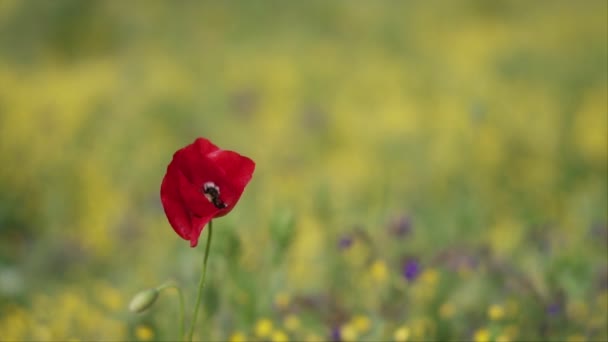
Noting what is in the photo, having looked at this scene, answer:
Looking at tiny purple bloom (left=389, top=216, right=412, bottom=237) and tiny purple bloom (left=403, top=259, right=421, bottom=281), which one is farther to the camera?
tiny purple bloom (left=389, top=216, right=412, bottom=237)

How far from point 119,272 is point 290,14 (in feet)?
14.6

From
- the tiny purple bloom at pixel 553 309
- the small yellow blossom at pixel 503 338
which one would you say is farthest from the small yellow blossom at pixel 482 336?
the tiny purple bloom at pixel 553 309

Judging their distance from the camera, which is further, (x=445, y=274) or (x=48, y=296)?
(x=48, y=296)

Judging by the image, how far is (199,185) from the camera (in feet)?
4.18

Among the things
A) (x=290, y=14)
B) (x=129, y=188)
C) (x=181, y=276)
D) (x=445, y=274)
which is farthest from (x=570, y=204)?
(x=290, y=14)

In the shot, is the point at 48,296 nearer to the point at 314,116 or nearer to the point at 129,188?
the point at 129,188

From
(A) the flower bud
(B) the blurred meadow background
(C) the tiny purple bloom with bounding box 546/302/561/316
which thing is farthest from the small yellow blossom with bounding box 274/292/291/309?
(A) the flower bud

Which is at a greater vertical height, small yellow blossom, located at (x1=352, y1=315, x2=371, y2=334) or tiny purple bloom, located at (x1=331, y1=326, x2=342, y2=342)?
small yellow blossom, located at (x1=352, y1=315, x2=371, y2=334)

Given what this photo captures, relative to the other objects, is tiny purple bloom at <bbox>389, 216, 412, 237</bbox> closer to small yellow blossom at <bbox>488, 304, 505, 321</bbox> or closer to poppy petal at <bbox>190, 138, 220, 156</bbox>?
small yellow blossom at <bbox>488, 304, 505, 321</bbox>

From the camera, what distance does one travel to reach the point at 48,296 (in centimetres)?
278

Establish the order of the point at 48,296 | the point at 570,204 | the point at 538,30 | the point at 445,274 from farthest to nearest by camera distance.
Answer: the point at 538,30, the point at 570,204, the point at 48,296, the point at 445,274

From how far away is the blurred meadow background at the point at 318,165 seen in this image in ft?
6.89

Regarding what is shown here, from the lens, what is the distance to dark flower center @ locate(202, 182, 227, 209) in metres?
1.28

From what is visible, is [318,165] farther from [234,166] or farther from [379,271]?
[234,166]
